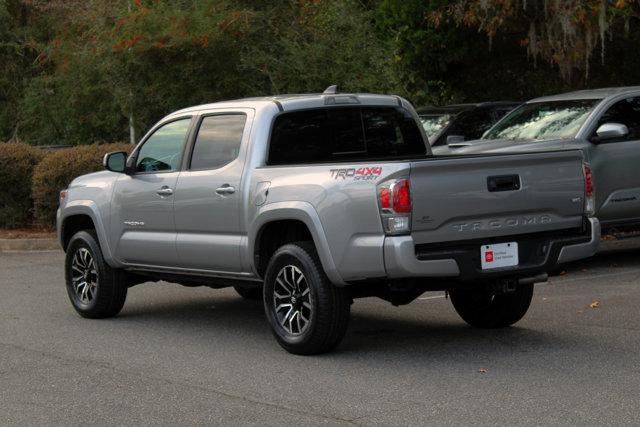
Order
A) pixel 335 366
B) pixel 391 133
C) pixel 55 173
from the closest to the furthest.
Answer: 1. pixel 335 366
2. pixel 391 133
3. pixel 55 173

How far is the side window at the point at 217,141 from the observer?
955 cm

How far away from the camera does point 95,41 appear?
23.2 metres

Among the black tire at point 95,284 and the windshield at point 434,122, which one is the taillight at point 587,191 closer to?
the black tire at point 95,284

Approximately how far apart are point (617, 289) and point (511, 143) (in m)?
2.37

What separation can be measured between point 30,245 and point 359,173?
9926mm

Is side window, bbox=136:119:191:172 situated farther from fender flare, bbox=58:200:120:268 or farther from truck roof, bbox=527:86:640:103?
truck roof, bbox=527:86:640:103

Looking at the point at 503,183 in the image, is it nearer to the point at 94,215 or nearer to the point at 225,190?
the point at 225,190

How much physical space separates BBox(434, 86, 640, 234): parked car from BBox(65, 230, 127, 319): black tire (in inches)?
159

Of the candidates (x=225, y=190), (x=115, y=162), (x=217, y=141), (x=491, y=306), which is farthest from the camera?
(x=115, y=162)

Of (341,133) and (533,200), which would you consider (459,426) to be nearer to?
(533,200)

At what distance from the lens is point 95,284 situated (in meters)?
10.9

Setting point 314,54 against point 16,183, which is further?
point 314,54

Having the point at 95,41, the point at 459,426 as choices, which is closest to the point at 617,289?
the point at 459,426

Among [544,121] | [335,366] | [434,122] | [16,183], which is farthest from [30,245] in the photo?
[335,366]
